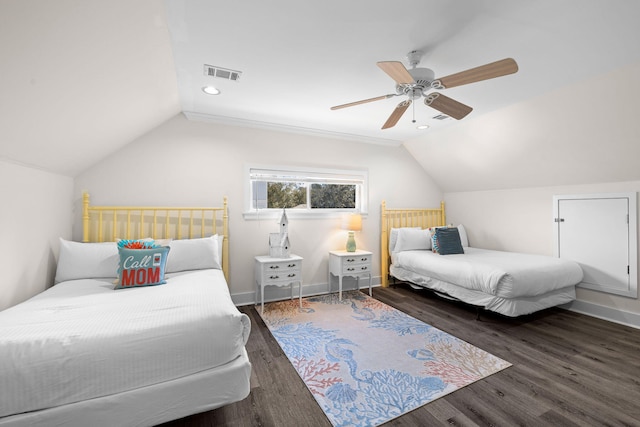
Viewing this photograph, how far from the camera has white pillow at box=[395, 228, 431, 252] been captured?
4234 millimetres

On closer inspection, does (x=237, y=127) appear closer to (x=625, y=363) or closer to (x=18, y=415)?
(x=18, y=415)

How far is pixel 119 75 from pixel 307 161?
238cm

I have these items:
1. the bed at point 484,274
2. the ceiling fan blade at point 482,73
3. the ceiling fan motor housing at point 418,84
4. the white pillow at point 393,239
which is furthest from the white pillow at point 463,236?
the ceiling fan blade at point 482,73

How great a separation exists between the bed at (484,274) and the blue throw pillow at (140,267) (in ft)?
9.84

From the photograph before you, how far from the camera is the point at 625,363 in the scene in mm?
2201

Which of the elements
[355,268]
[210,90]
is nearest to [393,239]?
[355,268]

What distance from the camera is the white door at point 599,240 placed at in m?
3.03

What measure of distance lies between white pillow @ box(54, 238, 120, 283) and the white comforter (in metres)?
3.42

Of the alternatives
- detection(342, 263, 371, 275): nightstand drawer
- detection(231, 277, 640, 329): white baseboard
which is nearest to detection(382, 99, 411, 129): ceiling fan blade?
detection(342, 263, 371, 275): nightstand drawer

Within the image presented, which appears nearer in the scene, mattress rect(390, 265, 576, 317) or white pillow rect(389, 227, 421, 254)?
mattress rect(390, 265, 576, 317)

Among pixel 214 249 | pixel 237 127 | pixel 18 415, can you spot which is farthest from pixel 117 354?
pixel 237 127

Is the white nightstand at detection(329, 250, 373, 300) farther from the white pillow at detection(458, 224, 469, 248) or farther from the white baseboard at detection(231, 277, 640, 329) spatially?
the white pillow at detection(458, 224, 469, 248)

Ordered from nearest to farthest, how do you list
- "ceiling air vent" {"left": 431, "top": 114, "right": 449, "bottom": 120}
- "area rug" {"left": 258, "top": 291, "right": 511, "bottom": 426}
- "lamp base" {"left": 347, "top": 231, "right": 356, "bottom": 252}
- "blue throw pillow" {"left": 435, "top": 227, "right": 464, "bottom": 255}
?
"area rug" {"left": 258, "top": 291, "right": 511, "bottom": 426} → "ceiling air vent" {"left": 431, "top": 114, "right": 449, "bottom": 120} → "blue throw pillow" {"left": 435, "top": 227, "right": 464, "bottom": 255} → "lamp base" {"left": 347, "top": 231, "right": 356, "bottom": 252}

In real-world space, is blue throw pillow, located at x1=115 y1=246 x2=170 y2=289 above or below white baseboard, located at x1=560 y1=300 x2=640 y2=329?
above
